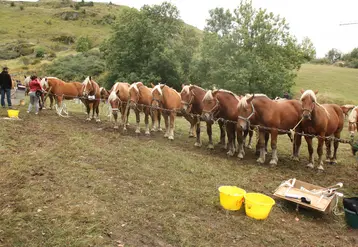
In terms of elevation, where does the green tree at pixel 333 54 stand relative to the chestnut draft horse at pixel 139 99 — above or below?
above

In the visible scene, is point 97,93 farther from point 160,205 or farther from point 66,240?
point 66,240

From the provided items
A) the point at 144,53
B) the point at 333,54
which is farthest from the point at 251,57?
the point at 333,54

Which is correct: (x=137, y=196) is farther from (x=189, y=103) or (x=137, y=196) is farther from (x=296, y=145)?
(x=296, y=145)

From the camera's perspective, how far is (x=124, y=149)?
9.89 m

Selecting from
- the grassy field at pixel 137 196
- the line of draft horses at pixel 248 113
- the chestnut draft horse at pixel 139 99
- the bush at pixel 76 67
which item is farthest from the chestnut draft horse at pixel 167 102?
the bush at pixel 76 67

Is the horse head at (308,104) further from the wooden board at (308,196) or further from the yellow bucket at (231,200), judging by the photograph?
the yellow bucket at (231,200)

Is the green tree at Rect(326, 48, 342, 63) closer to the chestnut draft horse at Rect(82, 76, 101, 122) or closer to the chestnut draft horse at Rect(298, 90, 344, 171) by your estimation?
the chestnut draft horse at Rect(298, 90, 344, 171)

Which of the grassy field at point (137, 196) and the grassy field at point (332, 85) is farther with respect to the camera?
the grassy field at point (332, 85)

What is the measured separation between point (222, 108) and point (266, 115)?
1671 millimetres

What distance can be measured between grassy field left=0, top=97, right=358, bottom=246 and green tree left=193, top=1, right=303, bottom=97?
773 inches

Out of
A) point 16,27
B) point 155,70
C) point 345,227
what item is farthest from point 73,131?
point 16,27

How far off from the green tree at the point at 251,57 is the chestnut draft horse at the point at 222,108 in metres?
18.2

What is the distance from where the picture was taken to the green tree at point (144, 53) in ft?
106

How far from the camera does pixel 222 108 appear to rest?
10.7 metres
